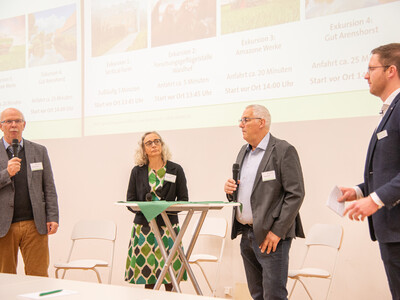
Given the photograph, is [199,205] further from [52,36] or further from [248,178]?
[52,36]

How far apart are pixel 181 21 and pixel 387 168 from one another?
3.29 meters

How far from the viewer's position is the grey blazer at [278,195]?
8.71 ft

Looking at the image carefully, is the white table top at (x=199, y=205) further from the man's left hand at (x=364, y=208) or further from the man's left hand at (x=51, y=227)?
the man's left hand at (x=51, y=227)

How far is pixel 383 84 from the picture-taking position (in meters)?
2.11

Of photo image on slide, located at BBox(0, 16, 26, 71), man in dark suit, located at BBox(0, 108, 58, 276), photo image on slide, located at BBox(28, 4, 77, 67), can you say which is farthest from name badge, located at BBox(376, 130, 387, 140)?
photo image on slide, located at BBox(0, 16, 26, 71)

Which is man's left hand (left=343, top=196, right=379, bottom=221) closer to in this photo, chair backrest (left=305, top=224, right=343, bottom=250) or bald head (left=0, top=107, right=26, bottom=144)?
chair backrest (left=305, top=224, right=343, bottom=250)

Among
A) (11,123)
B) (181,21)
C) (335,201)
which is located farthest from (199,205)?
(181,21)

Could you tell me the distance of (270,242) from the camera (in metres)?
2.64

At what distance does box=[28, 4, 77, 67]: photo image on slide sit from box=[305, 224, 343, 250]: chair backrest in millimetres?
3370

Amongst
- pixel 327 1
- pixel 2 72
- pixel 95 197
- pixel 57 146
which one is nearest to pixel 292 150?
pixel 327 1

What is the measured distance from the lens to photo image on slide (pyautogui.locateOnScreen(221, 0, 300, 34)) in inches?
163

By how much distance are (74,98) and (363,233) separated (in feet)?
11.4

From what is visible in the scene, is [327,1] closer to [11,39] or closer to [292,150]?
[292,150]

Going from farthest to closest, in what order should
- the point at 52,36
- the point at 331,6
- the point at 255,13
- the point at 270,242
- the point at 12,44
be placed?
the point at 12,44 → the point at 52,36 → the point at 255,13 → the point at 331,6 → the point at 270,242
